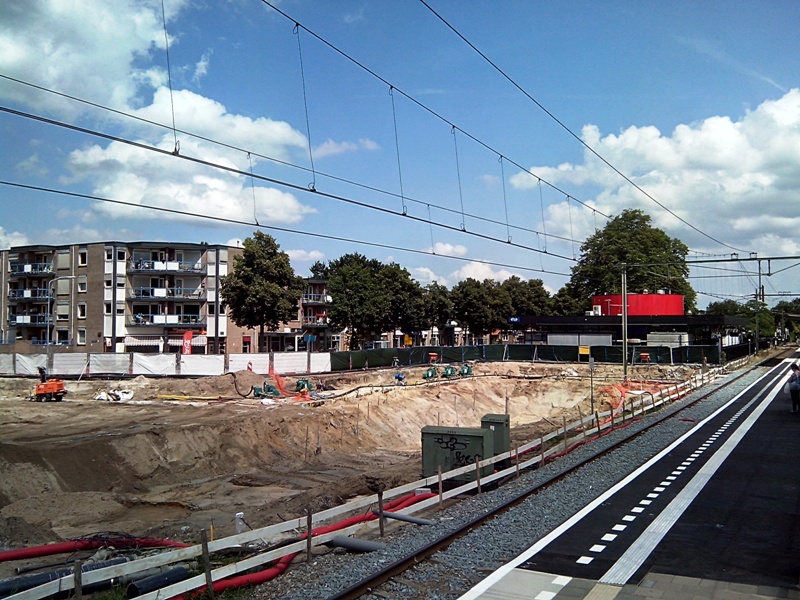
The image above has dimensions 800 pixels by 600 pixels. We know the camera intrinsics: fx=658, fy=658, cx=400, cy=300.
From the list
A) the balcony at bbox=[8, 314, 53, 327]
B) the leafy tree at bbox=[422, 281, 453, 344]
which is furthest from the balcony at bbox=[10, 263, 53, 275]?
the leafy tree at bbox=[422, 281, 453, 344]

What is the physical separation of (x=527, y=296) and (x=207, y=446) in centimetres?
9320

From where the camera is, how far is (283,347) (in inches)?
3273

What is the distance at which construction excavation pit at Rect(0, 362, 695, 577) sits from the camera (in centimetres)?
1709

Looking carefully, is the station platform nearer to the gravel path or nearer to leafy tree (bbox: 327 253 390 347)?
the gravel path

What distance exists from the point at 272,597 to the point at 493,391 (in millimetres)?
46702

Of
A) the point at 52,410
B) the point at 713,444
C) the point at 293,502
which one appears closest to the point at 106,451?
the point at 293,502

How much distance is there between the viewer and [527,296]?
114m

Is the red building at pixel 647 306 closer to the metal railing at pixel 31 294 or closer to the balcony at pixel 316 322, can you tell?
the balcony at pixel 316 322

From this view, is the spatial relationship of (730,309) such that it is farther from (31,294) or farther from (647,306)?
(31,294)

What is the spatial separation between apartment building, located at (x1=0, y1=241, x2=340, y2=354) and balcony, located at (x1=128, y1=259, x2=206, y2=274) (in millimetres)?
97

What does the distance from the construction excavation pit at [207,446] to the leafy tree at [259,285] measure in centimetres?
1117

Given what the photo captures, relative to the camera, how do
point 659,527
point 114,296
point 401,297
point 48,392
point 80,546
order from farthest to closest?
point 401,297
point 114,296
point 48,392
point 659,527
point 80,546

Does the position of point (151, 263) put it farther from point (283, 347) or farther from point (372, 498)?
point (372, 498)

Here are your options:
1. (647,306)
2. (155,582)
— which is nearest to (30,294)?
(155,582)
